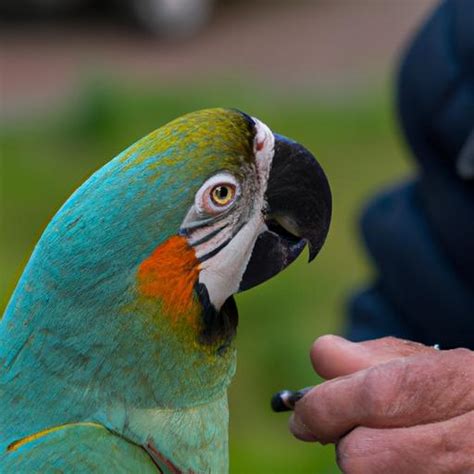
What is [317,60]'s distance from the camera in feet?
19.6

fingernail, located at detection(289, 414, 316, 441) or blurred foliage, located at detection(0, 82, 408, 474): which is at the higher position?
→ fingernail, located at detection(289, 414, 316, 441)

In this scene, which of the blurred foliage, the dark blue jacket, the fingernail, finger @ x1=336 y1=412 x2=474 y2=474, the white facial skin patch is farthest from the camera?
the blurred foliage

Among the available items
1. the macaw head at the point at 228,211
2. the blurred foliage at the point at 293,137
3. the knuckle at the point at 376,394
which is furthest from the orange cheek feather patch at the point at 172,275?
the blurred foliage at the point at 293,137

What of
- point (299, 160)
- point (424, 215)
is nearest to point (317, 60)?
point (424, 215)

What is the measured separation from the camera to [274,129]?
168 inches

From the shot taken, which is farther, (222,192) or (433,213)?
(433,213)

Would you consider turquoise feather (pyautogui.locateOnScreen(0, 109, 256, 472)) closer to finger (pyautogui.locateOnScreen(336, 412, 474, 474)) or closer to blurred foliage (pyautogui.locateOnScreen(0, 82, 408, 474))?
finger (pyautogui.locateOnScreen(336, 412, 474, 474))

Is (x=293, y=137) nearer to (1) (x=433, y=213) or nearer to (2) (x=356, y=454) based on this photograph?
(1) (x=433, y=213)

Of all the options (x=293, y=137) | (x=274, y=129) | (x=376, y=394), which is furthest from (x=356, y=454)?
(x=293, y=137)

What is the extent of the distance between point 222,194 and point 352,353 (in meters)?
0.27

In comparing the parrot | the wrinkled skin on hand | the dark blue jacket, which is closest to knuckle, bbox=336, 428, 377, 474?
the wrinkled skin on hand

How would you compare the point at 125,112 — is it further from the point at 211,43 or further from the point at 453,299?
the point at 453,299

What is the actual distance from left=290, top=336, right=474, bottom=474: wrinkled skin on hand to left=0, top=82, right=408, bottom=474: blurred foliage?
1409 mm

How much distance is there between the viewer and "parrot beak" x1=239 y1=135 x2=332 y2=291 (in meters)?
1.24
